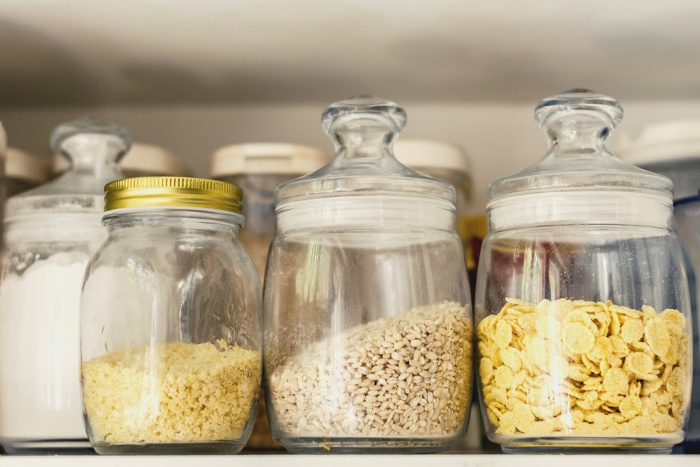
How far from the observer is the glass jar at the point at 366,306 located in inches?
23.8

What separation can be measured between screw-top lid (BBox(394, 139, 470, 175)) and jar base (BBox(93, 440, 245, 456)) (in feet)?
1.28

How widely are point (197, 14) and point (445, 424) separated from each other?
18.0 inches

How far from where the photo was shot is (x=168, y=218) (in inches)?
25.9

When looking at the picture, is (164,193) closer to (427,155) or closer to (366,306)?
(366,306)

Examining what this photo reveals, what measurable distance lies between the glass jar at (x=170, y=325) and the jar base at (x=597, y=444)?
0.75 ft

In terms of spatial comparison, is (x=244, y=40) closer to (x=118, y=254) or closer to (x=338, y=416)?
(x=118, y=254)

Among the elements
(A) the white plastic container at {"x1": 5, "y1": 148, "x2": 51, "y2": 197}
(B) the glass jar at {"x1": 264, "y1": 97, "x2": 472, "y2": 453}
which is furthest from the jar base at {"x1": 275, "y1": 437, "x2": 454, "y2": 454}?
(A) the white plastic container at {"x1": 5, "y1": 148, "x2": 51, "y2": 197}

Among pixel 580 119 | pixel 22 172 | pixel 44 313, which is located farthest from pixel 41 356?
pixel 580 119

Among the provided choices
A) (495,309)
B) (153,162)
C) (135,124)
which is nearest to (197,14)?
(153,162)

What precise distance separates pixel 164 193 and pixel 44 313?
168 millimetres

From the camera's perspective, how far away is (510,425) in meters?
0.62

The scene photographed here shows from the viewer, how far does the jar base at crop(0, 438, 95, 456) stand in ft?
2.24

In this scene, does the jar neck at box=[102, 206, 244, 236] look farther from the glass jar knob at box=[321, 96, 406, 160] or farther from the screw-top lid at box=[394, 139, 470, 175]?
the screw-top lid at box=[394, 139, 470, 175]
